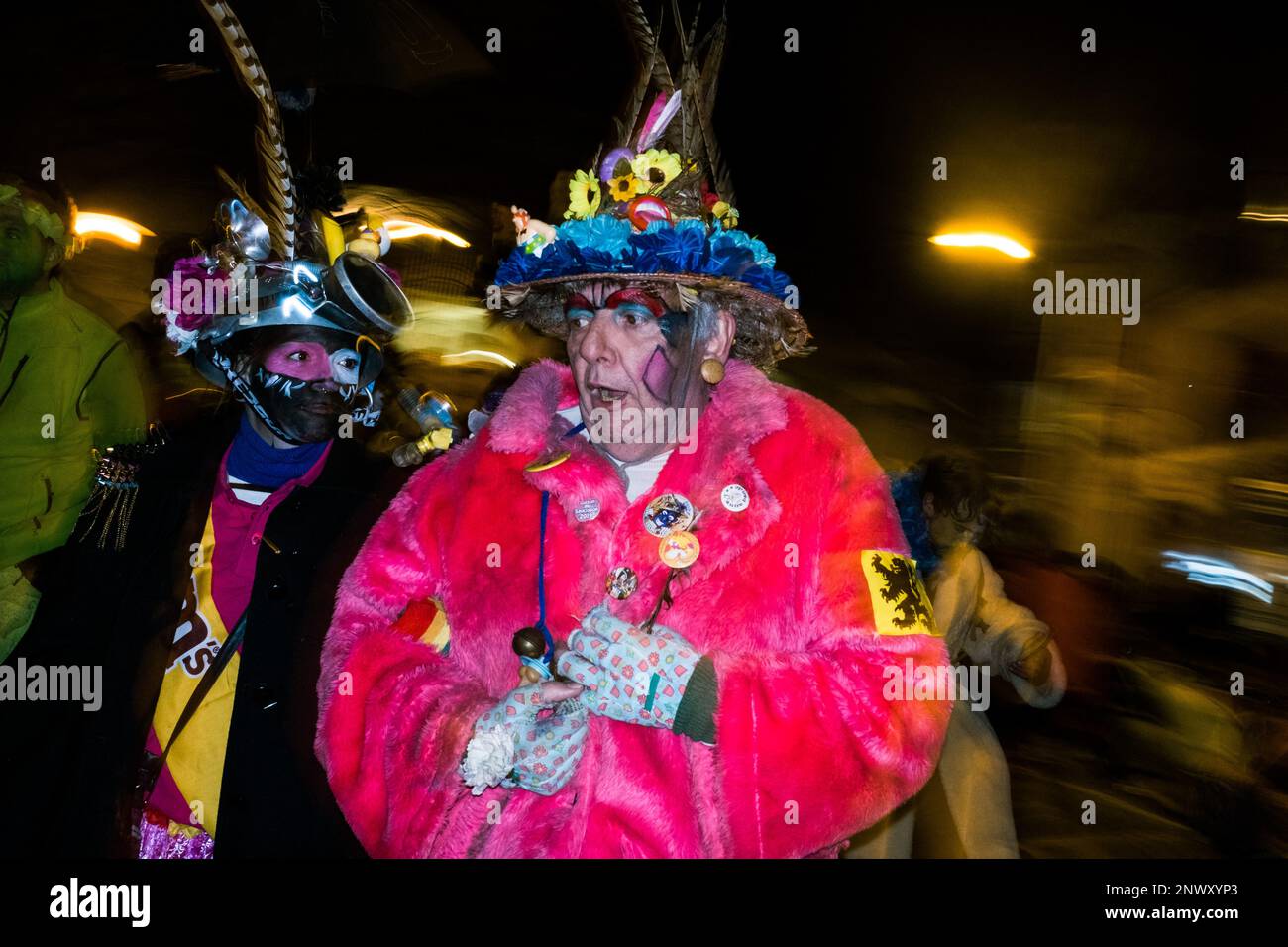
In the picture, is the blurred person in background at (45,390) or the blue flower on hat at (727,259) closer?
the blue flower on hat at (727,259)

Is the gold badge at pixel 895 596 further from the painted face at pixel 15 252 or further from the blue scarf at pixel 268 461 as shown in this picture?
the painted face at pixel 15 252

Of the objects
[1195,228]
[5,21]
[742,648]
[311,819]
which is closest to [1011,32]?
[1195,228]

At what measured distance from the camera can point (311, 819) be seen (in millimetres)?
2891

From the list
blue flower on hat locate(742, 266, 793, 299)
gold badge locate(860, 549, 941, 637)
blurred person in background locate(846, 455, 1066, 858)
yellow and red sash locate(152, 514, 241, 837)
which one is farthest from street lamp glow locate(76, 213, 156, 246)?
gold badge locate(860, 549, 941, 637)

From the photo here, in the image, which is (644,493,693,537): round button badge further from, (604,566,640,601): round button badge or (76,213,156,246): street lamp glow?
(76,213,156,246): street lamp glow

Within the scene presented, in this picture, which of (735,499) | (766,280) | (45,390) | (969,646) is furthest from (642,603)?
(45,390)

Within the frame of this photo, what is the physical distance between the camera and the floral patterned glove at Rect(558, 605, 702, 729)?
7.94 feet

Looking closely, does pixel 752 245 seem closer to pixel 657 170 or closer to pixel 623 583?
pixel 657 170

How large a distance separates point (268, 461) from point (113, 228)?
3205mm

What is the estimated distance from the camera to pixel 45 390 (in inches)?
158

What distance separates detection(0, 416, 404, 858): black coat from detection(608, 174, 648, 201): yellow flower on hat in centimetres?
92

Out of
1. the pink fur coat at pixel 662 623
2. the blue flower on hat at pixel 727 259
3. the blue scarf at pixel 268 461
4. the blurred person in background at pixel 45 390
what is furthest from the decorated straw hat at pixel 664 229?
the blurred person in background at pixel 45 390

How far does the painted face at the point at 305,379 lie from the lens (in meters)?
3.09

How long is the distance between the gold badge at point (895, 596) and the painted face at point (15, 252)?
3.20 metres
